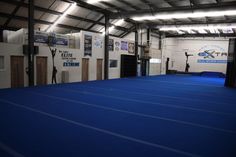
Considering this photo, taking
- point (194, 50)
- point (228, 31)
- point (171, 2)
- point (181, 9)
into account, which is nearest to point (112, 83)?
point (181, 9)

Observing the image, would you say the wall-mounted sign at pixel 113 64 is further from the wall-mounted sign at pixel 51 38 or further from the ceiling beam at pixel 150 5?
the ceiling beam at pixel 150 5

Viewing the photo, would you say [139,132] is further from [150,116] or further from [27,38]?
[27,38]

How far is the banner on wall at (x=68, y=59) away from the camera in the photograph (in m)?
12.1

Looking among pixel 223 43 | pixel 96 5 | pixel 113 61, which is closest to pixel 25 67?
pixel 96 5

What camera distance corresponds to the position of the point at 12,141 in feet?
10.8

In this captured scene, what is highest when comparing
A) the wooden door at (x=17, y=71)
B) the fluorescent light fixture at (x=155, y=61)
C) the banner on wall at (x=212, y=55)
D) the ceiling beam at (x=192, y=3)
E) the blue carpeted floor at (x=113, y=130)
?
the ceiling beam at (x=192, y=3)

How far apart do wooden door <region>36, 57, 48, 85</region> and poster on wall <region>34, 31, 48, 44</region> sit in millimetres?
953

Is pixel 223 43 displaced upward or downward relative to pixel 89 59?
upward

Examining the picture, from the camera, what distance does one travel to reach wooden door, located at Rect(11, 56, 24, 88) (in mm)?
9688

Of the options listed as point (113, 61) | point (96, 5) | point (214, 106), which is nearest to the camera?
point (214, 106)

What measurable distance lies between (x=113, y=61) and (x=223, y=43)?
14711 millimetres

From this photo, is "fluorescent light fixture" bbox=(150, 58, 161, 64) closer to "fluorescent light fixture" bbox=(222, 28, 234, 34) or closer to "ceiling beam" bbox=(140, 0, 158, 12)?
"fluorescent light fixture" bbox=(222, 28, 234, 34)

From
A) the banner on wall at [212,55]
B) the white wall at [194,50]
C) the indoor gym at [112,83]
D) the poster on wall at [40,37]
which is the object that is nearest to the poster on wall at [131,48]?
the indoor gym at [112,83]

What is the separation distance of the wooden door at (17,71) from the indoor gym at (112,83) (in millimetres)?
49
